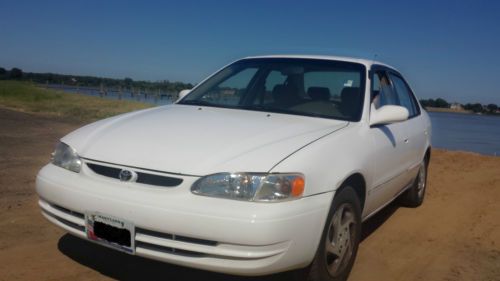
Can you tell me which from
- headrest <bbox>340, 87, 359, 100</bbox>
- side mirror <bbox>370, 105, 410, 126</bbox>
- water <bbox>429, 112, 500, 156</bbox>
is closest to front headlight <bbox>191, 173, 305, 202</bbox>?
Answer: side mirror <bbox>370, 105, 410, 126</bbox>

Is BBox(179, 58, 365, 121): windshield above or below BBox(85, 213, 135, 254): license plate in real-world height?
above

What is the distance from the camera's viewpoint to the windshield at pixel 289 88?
3902mm

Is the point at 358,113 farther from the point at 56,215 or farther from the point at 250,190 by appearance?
the point at 56,215

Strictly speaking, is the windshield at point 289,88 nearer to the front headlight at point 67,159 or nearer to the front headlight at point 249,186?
the front headlight at point 249,186

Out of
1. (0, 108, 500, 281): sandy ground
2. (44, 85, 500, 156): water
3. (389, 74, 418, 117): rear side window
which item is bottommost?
(44, 85, 500, 156): water

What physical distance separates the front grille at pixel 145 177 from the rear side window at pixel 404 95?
10.4ft

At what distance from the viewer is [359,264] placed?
374 cm

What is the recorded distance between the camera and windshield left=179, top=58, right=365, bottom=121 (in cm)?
390

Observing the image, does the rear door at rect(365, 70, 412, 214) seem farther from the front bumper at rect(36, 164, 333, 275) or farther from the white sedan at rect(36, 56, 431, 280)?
the front bumper at rect(36, 164, 333, 275)

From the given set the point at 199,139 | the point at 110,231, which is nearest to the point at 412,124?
the point at 199,139

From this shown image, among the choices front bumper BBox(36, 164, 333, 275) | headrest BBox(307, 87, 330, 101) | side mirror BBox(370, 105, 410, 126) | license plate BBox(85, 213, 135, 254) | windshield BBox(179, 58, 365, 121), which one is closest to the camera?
front bumper BBox(36, 164, 333, 275)

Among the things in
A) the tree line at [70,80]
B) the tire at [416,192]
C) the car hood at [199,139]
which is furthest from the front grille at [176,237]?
the tree line at [70,80]

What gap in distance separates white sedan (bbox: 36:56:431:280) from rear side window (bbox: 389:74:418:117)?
1330mm

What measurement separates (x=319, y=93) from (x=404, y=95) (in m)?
1.73
